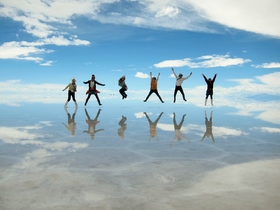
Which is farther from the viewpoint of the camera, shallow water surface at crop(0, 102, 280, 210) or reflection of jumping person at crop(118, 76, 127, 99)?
reflection of jumping person at crop(118, 76, 127, 99)

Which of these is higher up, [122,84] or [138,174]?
[122,84]

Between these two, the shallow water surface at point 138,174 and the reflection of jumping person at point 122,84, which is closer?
the shallow water surface at point 138,174

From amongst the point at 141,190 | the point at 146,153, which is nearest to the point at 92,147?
the point at 146,153

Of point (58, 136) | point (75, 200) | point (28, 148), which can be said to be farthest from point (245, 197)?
point (58, 136)

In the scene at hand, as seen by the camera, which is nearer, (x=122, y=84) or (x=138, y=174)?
(x=138, y=174)

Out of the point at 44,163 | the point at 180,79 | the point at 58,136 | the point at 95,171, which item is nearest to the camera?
the point at 95,171

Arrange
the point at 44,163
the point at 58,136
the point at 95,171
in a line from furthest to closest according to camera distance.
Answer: the point at 58,136 < the point at 44,163 < the point at 95,171

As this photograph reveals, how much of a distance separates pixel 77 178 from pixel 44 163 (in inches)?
29.4

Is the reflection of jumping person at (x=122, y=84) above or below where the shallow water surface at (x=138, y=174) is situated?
above

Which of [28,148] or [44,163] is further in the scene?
[28,148]

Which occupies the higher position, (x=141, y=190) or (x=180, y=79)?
(x=180, y=79)

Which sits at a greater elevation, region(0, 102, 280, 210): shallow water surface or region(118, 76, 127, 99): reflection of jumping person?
region(118, 76, 127, 99): reflection of jumping person

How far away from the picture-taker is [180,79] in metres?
14.4

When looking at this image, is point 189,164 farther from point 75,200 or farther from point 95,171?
point 75,200
